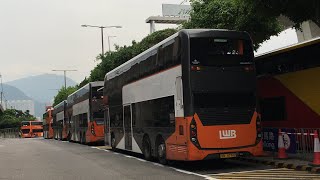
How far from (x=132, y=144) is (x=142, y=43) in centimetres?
2860

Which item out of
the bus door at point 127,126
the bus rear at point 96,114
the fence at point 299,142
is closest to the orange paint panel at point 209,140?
the fence at point 299,142

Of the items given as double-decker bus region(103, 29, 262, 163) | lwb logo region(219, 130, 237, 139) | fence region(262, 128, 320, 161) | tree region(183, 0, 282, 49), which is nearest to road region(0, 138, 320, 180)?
double-decker bus region(103, 29, 262, 163)

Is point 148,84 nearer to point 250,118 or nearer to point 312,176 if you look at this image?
point 250,118

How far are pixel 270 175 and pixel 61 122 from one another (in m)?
33.5

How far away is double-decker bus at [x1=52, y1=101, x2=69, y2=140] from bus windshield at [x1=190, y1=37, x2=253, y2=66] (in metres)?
27.5

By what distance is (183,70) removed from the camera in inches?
504

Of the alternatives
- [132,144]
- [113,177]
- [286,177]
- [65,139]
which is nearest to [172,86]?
[113,177]

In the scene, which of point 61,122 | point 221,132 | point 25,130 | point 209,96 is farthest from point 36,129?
point 221,132

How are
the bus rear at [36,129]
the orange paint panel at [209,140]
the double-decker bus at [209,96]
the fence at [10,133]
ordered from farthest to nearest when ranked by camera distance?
the fence at [10,133] → the bus rear at [36,129] → the double-decker bus at [209,96] → the orange paint panel at [209,140]

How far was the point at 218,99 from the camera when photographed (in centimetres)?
1290

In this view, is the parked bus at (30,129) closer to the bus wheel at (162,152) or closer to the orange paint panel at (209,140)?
→ the bus wheel at (162,152)

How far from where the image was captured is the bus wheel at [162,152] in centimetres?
1461

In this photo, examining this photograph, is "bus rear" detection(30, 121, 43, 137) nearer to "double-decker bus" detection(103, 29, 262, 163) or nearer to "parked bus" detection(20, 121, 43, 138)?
"parked bus" detection(20, 121, 43, 138)

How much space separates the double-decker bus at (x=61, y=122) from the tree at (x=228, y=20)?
21544 millimetres
